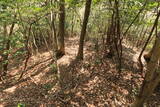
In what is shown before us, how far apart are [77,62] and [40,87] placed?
219cm

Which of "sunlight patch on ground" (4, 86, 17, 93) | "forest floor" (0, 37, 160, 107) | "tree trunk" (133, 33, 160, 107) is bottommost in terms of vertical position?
"sunlight patch on ground" (4, 86, 17, 93)

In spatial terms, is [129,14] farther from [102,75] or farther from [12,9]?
[12,9]

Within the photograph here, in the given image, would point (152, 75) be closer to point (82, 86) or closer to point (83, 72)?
point (82, 86)

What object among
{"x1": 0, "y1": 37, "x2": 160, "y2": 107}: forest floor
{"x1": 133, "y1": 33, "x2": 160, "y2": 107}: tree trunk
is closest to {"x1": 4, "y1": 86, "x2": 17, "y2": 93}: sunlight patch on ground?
{"x1": 0, "y1": 37, "x2": 160, "y2": 107}: forest floor

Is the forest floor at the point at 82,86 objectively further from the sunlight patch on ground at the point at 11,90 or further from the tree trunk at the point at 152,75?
the tree trunk at the point at 152,75

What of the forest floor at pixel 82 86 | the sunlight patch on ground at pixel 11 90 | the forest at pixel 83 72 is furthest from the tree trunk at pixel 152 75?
the sunlight patch on ground at pixel 11 90

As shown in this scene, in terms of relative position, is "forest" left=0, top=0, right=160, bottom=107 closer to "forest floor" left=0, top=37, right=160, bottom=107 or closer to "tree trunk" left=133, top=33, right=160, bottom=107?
"forest floor" left=0, top=37, right=160, bottom=107

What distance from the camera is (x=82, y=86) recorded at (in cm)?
564

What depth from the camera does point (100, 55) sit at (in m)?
7.58

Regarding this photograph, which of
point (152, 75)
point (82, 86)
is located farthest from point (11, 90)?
point (152, 75)

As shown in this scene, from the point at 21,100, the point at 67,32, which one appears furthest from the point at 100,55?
the point at 67,32

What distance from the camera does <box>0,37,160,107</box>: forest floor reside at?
Result: 5.06m

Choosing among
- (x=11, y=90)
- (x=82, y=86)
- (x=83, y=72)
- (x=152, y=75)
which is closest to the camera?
(x=152, y=75)

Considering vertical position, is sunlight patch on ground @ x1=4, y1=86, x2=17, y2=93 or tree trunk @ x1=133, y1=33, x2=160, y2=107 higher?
tree trunk @ x1=133, y1=33, x2=160, y2=107
